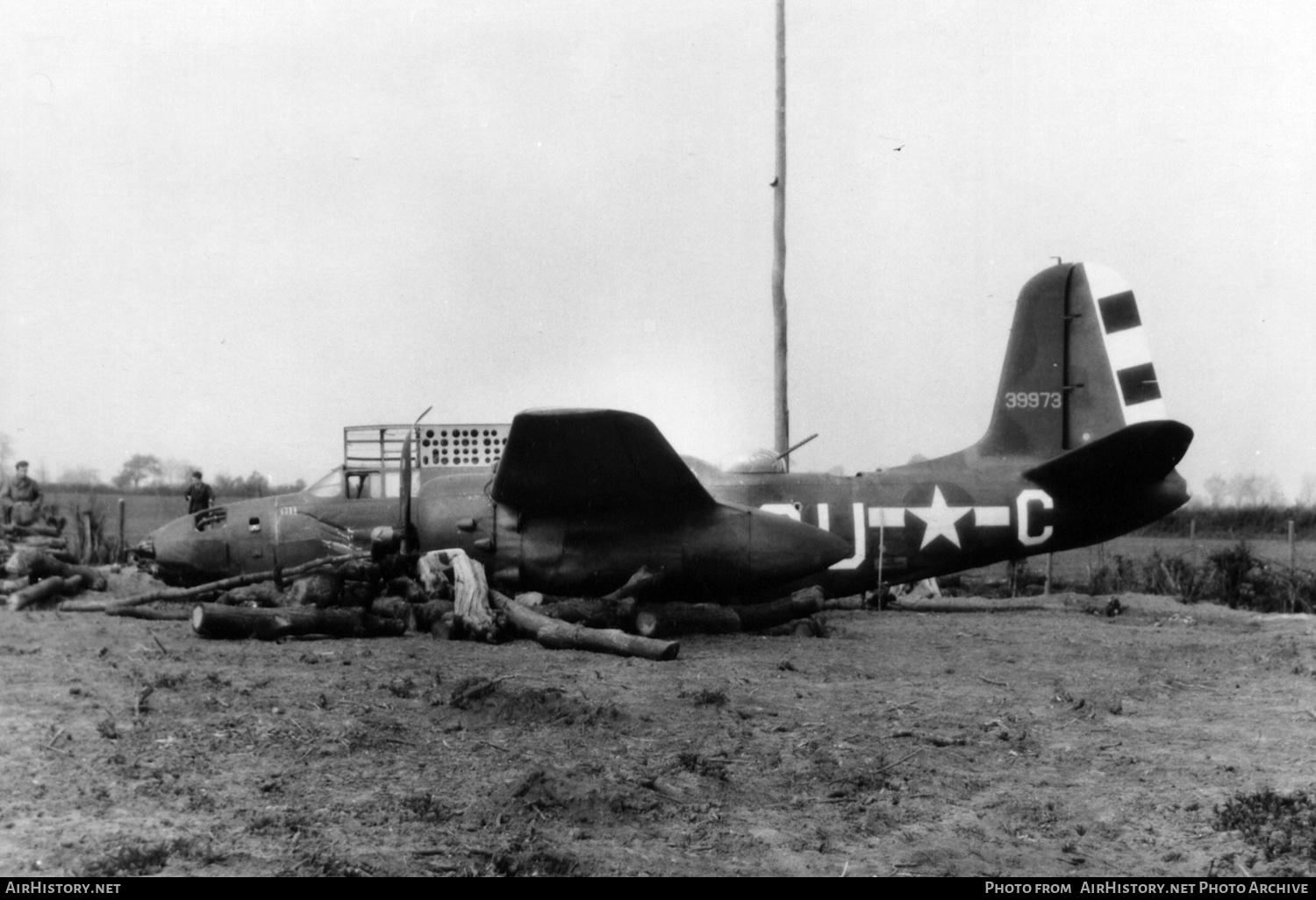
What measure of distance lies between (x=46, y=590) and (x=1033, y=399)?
40.9 feet

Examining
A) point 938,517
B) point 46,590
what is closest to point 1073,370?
point 938,517

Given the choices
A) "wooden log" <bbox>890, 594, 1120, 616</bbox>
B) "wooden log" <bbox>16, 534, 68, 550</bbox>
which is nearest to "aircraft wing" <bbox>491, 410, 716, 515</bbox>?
"wooden log" <bbox>890, 594, 1120, 616</bbox>

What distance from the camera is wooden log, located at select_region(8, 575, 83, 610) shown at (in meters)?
12.6

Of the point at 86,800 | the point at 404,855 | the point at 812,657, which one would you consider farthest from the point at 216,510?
the point at 404,855

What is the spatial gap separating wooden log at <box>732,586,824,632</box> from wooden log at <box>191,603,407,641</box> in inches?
150

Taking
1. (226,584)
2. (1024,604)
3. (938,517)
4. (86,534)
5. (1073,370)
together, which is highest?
(1073,370)

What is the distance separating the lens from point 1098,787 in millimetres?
5906

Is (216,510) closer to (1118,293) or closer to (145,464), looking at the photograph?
(1118,293)

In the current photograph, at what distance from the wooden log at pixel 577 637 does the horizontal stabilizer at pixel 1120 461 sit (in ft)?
18.3

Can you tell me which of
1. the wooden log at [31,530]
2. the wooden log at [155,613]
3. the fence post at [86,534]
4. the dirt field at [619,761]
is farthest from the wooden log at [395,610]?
the fence post at [86,534]

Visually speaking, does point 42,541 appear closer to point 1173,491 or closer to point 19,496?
point 19,496

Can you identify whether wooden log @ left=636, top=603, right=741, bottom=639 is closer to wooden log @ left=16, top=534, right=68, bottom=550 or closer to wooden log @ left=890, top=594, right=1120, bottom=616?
wooden log @ left=890, top=594, right=1120, bottom=616

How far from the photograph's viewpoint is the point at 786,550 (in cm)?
1158
